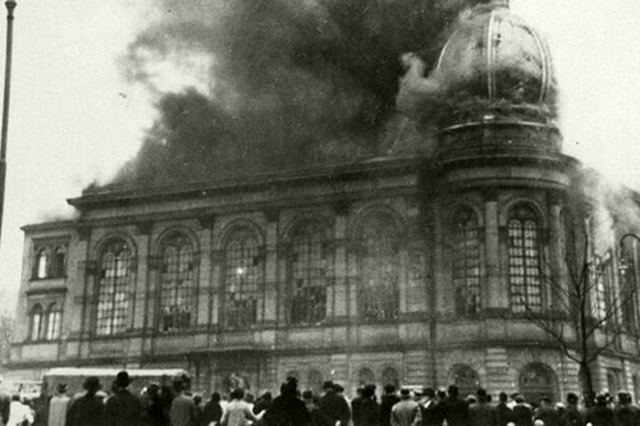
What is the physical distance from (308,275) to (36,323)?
15540 mm

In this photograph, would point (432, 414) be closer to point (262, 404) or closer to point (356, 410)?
point (356, 410)

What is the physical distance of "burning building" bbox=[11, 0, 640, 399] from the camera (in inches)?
1447

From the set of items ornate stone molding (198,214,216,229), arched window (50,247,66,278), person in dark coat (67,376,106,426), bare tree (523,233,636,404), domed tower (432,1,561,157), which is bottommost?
person in dark coat (67,376,106,426)

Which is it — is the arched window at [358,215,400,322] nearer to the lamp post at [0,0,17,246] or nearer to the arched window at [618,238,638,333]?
the arched window at [618,238,638,333]

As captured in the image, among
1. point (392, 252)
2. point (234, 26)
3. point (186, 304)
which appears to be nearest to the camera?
point (392, 252)

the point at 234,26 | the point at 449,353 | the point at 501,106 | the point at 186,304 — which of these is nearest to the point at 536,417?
the point at 449,353

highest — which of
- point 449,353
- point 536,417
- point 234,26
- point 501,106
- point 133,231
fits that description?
point 234,26

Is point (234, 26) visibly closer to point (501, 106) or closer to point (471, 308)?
point (501, 106)

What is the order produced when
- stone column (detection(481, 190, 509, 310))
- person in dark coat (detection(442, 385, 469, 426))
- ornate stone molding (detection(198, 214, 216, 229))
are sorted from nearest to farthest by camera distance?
person in dark coat (detection(442, 385, 469, 426)) < stone column (detection(481, 190, 509, 310)) < ornate stone molding (detection(198, 214, 216, 229))

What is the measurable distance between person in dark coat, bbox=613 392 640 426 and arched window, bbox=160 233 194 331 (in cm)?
2719

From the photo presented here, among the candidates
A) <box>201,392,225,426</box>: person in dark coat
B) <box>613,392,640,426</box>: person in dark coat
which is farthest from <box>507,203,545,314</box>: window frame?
<box>201,392,225,426</box>: person in dark coat

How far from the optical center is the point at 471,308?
3709 centimetres

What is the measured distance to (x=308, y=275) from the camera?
4062 centimetres

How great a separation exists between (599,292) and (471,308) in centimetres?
670
